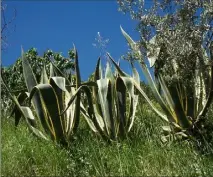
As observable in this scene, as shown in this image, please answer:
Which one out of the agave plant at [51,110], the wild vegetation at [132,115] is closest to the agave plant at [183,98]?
the wild vegetation at [132,115]

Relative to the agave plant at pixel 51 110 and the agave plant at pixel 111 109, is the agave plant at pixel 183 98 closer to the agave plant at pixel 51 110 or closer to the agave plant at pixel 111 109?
the agave plant at pixel 111 109

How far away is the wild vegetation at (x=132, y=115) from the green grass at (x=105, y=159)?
0.01 meters

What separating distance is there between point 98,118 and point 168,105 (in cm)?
84

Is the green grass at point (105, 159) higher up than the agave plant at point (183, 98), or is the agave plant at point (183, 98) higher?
the agave plant at point (183, 98)

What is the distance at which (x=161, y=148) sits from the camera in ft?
15.1

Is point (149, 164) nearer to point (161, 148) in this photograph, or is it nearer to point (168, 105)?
point (161, 148)

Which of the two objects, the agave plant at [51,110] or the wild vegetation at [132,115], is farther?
the agave plant at [51,110]

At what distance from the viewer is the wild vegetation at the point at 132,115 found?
437 cm

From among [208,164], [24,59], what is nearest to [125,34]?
[24,59]

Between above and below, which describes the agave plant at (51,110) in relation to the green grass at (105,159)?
above

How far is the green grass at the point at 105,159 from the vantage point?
13.5 ft

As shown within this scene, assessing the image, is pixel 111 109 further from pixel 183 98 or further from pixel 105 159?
pixel 105 159

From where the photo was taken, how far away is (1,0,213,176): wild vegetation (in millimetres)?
4371

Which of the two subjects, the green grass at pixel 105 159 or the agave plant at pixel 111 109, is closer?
the green grass at pixel 105 159
